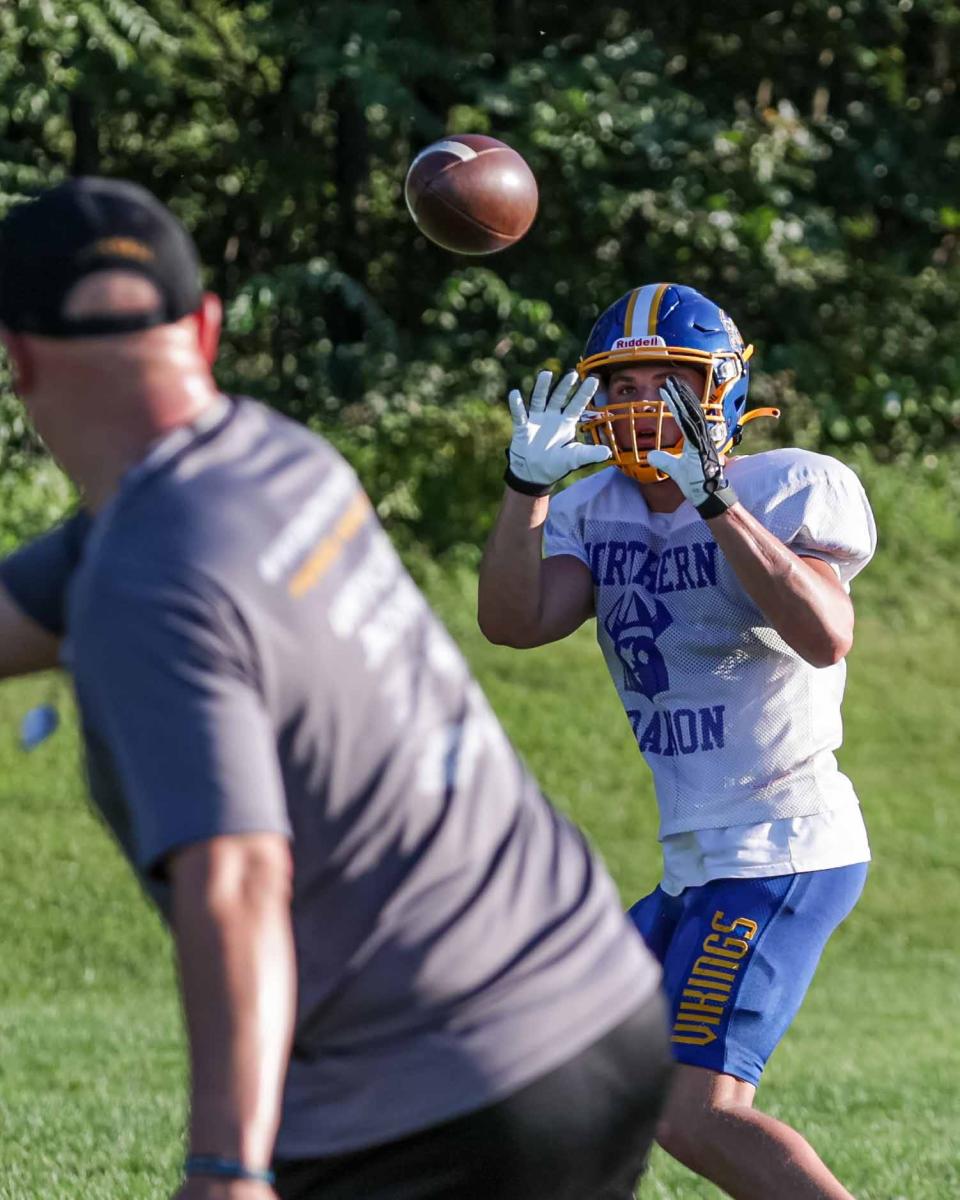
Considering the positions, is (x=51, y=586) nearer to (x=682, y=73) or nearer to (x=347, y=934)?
(x=347, y=934)

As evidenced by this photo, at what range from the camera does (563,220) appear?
51.8ft

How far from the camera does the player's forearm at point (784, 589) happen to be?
143 inches

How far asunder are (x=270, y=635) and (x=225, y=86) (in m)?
15.0

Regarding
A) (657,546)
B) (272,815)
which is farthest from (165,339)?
(657,546)

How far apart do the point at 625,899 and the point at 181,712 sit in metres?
9.57

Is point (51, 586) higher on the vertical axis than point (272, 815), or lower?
lower

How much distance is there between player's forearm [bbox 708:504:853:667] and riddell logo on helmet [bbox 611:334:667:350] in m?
0.54

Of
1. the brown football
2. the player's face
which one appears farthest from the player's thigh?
the brown football

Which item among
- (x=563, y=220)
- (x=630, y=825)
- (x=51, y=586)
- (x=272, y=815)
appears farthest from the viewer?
(x=563, y=220)

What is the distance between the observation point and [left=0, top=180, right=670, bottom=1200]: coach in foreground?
1.82 meters

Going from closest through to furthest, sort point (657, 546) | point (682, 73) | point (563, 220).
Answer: point (657, 546), point (563, 220), point (682, 73)

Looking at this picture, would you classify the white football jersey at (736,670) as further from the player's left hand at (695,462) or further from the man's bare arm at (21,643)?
the man's bare arm at (21,643)

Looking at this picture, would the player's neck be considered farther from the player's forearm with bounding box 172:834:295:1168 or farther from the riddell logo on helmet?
the player's forearm with bounding box 172:834:295:1168

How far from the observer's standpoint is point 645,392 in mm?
4125
